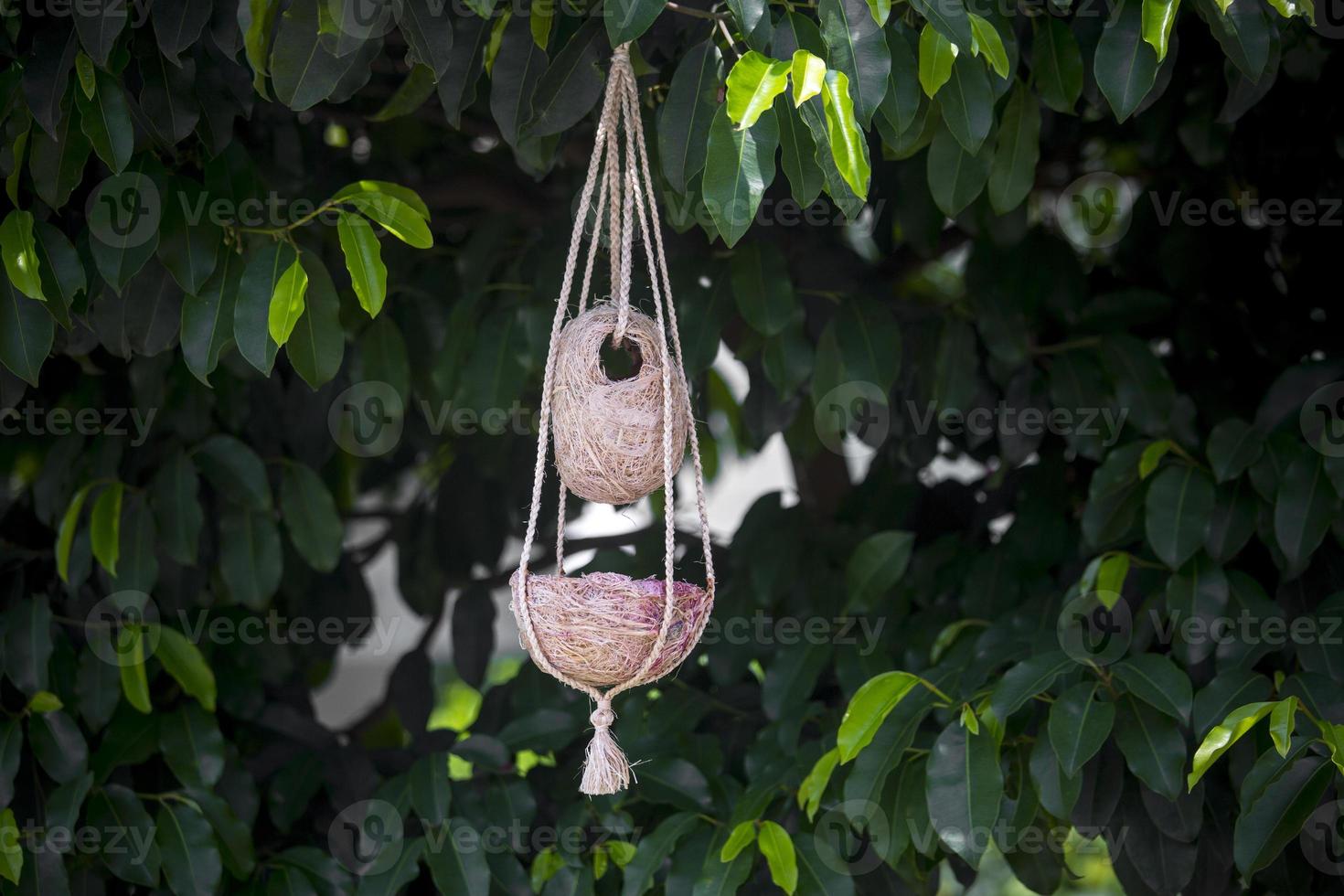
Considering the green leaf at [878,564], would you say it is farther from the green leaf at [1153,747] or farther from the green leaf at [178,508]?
the green leaf at [178,508]

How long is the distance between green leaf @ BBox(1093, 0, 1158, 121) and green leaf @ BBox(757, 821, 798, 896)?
1.02 metres

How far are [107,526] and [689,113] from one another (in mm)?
1140

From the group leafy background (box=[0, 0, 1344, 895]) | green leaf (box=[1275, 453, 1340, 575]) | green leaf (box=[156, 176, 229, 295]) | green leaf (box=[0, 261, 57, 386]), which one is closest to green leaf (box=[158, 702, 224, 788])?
leafy background (box=[0, 0, 1344, 895])

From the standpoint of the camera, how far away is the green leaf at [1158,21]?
1.32m

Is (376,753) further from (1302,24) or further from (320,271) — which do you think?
(1302,24)

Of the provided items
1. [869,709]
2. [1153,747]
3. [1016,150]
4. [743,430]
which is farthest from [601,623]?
[743,430]

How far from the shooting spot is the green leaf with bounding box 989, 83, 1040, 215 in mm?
1727

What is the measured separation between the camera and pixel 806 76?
1200mm

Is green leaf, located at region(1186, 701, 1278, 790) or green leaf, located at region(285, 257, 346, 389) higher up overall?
green leaf, located at region(285, 257, 346, 389)

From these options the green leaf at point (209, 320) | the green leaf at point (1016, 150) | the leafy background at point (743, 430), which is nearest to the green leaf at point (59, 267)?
the leafy background at point (743, 430)

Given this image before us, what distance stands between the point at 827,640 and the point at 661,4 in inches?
46.3

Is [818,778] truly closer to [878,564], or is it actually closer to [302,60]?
[878,564]

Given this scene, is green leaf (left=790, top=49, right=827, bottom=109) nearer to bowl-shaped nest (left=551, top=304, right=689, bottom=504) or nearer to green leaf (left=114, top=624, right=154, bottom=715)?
bowl-shaped nest (left=551, top=304, right=689, bottom=504)

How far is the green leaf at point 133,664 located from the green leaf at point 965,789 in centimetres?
118
